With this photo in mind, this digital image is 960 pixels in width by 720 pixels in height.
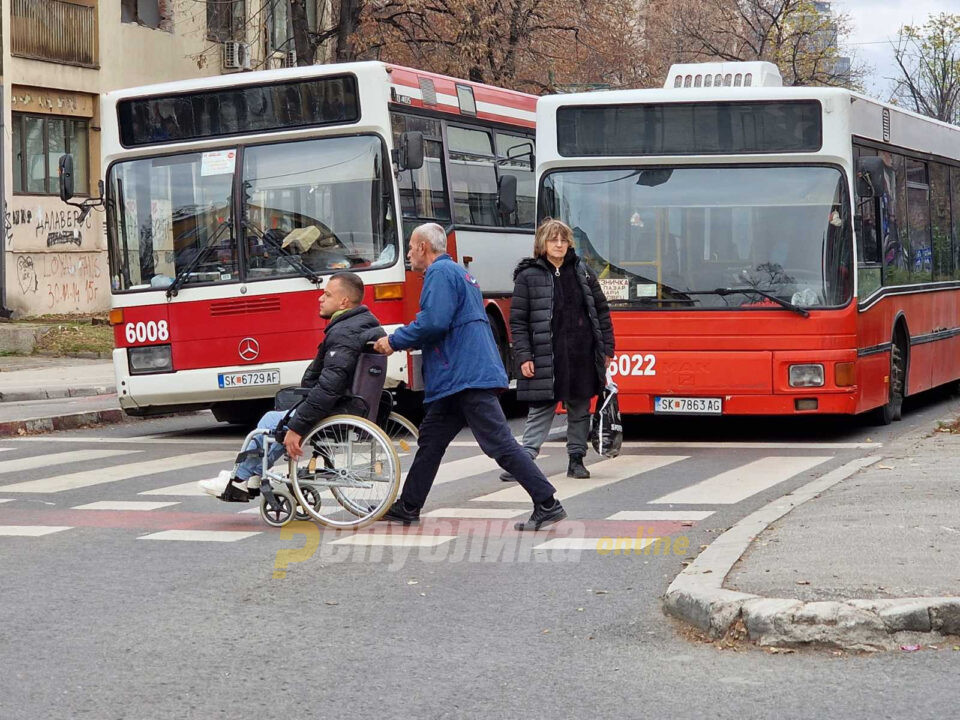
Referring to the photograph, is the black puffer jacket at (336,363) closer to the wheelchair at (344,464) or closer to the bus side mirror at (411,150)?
the wheelchair at (344,464)

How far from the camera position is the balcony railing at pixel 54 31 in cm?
3198

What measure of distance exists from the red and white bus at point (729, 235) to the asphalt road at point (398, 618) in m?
2.03

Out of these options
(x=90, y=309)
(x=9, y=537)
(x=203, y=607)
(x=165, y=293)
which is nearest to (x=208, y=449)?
(x=165, y=293)

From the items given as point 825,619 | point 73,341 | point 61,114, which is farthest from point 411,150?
point 61,114

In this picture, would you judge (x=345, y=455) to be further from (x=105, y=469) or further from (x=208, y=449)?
(x=208, y=449)

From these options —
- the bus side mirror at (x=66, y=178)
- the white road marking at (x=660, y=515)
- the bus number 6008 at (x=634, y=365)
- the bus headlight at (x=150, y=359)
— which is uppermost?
the bus side mirror at (x=66, y=178)

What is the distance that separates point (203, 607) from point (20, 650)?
39.2 inches

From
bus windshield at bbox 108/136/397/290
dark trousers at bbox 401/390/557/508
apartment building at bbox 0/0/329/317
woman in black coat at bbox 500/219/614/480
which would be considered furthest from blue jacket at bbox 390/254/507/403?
apartment building at bbox 0/0/329/317

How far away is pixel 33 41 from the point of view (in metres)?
32.2

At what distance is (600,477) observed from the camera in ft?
38.7

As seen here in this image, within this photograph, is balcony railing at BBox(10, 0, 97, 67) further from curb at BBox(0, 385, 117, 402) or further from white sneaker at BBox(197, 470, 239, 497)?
white sneaker at BBox(197, 470, 239, 497)

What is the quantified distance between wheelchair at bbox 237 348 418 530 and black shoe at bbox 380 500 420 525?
154 millimetres

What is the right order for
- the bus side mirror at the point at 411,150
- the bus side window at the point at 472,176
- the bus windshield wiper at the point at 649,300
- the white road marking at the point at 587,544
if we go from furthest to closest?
the bus side window at the point at 472,176, the bus side mirror at the point at 411,150, the bus windshield wiper at the point at 649,300, the white road marking at the point at 587,544

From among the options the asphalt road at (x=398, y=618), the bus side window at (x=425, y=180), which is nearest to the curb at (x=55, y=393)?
Answer: the bus side window at (x=425, y=180)
